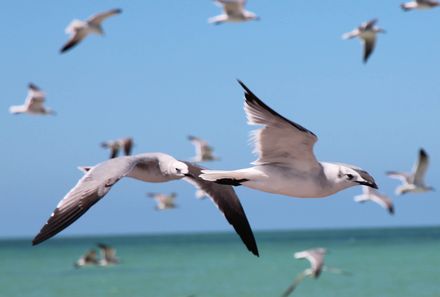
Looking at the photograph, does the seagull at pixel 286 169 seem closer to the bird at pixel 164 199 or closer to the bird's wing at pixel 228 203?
the bird's wing at pixel 228 203

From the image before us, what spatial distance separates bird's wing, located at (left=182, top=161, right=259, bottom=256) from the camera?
10547 millimetres

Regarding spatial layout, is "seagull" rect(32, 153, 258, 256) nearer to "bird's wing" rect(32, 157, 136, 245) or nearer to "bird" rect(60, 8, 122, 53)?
"bird's wing" rect(32, 157, 136, 245)

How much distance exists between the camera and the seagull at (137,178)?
30.6 ft

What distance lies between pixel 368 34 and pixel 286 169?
1829 centimetres

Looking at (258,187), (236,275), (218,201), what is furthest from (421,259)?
(258,187)

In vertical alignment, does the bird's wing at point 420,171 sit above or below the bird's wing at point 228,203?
below

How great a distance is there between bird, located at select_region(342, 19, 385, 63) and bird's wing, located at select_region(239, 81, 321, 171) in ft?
57.1

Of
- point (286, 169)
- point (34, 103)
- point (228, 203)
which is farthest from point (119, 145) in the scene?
point (286, 169)

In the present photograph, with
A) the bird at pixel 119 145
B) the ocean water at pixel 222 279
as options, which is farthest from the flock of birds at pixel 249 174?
the ocean water at pixel 222 279

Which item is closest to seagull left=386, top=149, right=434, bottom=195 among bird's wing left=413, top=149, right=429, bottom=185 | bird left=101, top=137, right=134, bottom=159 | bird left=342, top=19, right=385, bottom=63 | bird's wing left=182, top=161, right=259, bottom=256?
bird's wing left=413, top=149, right=429, bottom=185

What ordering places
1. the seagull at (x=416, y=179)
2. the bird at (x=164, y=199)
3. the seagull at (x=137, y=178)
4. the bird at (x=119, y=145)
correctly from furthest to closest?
1. the bird at (x=164, y=199)
2. the seagull at (x=416, y=179)
3. the bird at (x=119, y=145)
4. the seagull at (x=137, y=178)

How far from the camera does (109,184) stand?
995 cm

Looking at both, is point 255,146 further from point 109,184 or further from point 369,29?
point 369,29

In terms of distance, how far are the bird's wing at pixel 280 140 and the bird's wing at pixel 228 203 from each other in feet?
8.32
